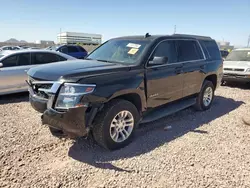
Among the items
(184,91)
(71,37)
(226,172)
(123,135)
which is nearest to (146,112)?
(123,135)

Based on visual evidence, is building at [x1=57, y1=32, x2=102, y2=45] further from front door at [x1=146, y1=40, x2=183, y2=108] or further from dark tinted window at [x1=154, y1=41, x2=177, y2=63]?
front door at [x1=146, y1=40, x2=183, y2=108]

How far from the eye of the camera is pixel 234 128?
15.5ft

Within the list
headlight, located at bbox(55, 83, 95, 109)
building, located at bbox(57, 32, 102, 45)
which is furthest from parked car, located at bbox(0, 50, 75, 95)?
building, located at bbox(57, 32, 102, 45)

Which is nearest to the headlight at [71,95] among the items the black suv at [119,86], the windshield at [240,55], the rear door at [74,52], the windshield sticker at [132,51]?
the black suv at [119,86]

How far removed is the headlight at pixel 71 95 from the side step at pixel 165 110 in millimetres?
1427

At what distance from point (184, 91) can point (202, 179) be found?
7.72ft

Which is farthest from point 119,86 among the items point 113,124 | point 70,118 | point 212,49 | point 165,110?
point 212,49

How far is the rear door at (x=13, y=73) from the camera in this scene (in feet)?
20.9

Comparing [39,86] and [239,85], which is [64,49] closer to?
[239,85]

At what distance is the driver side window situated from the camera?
4243 mm

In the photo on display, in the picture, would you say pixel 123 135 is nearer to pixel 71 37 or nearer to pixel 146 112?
pixel 146 112

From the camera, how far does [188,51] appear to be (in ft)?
16.7

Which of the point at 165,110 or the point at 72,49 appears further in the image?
the point at 72,49

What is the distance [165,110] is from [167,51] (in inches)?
47.0
